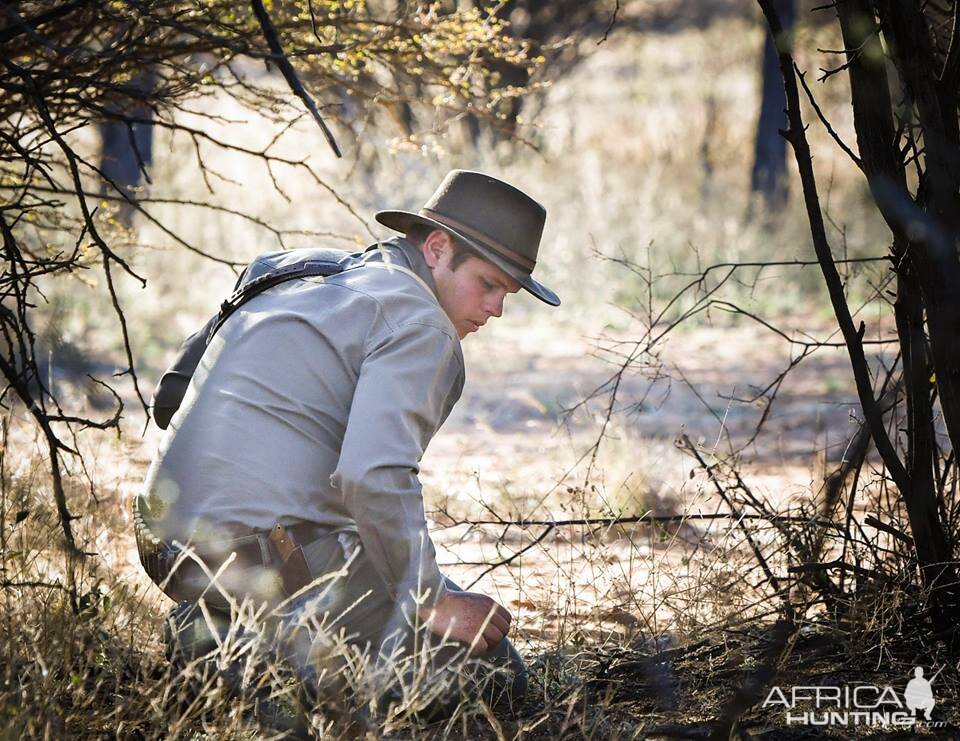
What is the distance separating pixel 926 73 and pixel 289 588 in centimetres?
220

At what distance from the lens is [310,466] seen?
10.4 feet

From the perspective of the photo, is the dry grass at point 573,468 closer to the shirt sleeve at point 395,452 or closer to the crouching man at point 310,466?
the crouching man at point 310,466

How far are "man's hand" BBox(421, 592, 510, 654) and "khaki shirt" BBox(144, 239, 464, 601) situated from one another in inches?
2.9

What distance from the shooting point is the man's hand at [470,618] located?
9.96 feet

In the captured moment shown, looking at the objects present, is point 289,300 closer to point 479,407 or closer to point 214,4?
point 214,4

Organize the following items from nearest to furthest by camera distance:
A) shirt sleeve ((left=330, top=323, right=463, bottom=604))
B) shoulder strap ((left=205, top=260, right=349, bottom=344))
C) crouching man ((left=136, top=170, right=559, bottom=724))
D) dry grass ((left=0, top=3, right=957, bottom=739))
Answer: shirt sleeve ((left=330, top=323, right=463, bottom=604)) → crouching man ((left=136, top=170, right=559, bottom=724)) → dry grass ((left=0, top=3, right=957, bottom=739)) → shoulder strap ((left=205, top=260, right=349, bottom=344))

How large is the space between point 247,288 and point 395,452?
806mm

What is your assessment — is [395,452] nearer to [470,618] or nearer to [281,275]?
[470,618]

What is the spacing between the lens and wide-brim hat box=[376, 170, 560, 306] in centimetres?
344

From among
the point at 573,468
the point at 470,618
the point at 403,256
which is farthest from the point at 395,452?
the point at 573,468

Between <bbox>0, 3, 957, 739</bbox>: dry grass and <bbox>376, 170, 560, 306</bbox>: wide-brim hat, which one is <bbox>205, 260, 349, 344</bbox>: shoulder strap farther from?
<bbox>0, 3, 957, 739</bbox>: dry grass

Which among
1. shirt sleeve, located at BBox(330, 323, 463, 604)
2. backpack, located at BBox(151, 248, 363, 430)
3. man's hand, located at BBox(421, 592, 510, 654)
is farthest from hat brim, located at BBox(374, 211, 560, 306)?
man's hand, located at BBox(421, 592, 510, 654)

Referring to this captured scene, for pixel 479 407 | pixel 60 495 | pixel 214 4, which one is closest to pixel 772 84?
pixel 479 407

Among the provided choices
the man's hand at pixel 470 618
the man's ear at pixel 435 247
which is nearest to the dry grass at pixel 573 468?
the man's hand at pixel 470 618
